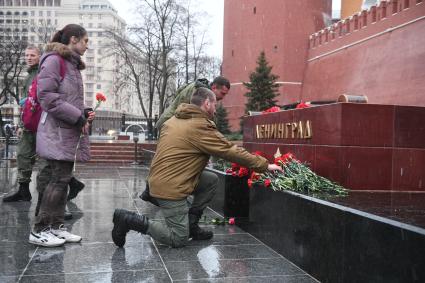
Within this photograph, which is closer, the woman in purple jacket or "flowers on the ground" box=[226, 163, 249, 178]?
the woman in purple jacket

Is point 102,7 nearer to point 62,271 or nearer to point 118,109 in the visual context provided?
point 118,109

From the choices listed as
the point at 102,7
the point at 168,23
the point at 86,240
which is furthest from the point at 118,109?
the point at 86,240

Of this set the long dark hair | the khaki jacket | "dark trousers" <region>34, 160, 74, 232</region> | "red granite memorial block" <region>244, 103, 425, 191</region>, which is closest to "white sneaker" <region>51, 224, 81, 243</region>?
"dark trousers" <region>34, 160, 74, 232</region>

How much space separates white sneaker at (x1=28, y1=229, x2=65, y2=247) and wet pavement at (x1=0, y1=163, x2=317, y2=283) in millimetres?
45

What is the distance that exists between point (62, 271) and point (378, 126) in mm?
3315

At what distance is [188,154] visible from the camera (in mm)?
4234

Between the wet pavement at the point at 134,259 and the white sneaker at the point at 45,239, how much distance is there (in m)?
0.04

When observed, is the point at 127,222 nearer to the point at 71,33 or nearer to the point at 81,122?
the point at 81,122

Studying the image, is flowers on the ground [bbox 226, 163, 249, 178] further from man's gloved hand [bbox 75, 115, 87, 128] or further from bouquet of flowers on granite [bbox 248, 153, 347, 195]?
man's gloved hand [bbox 75, 115, 87, 128]

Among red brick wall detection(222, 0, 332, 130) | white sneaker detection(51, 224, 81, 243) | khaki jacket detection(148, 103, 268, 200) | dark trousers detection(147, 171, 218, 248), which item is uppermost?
red brick wall detection(222, 0, 332, 130)

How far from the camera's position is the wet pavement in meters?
3.55

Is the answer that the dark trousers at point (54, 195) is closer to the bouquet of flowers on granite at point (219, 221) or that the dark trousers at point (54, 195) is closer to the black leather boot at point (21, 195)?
the bouquet of flowers on granite at point (219, 221)

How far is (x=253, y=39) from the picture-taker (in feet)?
108

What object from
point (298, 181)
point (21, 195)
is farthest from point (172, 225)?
point (21, 195)
